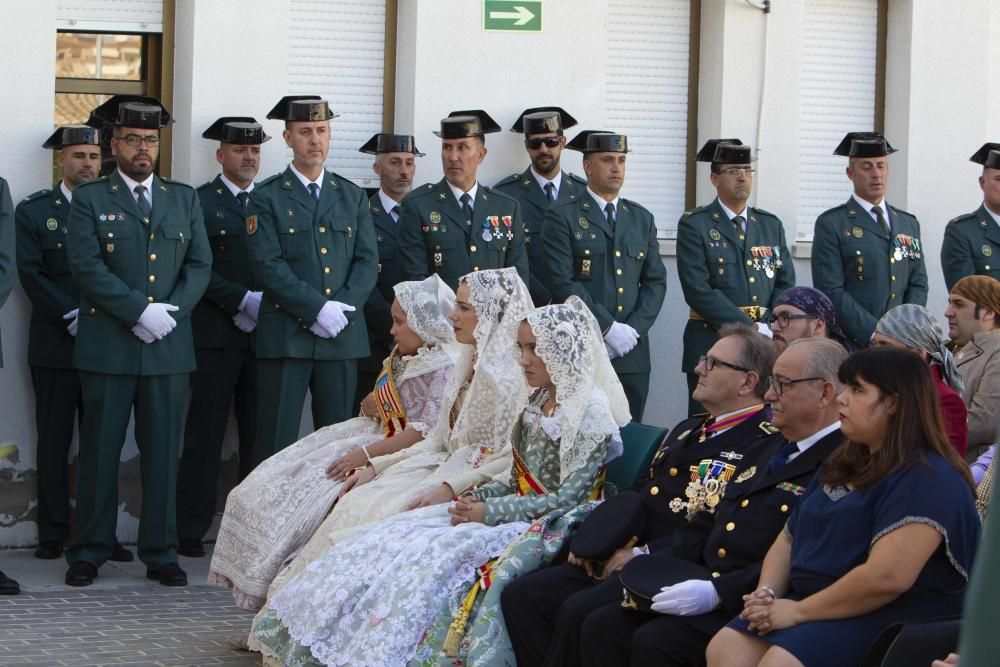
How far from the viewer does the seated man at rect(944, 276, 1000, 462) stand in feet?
17.8

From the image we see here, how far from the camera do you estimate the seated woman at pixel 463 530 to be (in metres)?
4.82

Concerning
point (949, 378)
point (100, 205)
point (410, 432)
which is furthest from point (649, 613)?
point (100, 205)

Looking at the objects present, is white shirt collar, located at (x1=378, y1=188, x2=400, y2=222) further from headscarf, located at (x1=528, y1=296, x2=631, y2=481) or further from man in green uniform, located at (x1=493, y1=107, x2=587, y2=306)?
headscarf, located at (x1=528, y1=296, x2=631, y2=481)

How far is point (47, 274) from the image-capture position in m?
7.84

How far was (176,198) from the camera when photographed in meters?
7.48

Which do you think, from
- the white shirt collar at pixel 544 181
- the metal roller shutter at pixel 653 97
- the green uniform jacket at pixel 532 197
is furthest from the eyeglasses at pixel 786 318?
the metal roller shutter at pixel 653 97

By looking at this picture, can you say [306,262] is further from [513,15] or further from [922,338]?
[922,338]

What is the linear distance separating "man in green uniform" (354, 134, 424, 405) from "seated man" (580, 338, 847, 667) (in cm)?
413

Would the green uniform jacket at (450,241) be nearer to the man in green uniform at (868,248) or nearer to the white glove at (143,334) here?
the white glove at (143,334)

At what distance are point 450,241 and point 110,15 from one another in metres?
2.30

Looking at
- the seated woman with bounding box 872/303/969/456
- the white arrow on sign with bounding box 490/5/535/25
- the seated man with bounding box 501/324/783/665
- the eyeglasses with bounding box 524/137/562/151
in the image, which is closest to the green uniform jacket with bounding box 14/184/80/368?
the eyeglasses with bounding box 524/137/562/151

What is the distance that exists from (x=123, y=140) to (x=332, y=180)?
44.3 inches

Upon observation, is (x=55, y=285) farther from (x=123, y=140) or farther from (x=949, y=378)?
(x=949, y=378)

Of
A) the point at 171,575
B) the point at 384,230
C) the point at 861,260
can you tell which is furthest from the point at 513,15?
the point at 171,575
